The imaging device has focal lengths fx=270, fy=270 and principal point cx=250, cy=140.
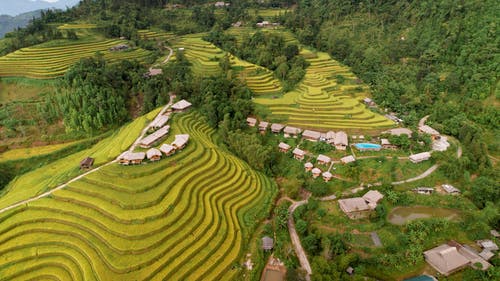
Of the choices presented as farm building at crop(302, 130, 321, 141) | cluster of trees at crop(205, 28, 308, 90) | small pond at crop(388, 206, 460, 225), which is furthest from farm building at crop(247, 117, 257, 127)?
small pond at crop(388, 206, 460, 225)

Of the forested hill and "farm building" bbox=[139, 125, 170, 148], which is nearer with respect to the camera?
"farm building" bbox=[139, 125, 170, 148]

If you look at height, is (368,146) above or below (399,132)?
below

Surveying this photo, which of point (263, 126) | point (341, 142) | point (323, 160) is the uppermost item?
point (263, 126)

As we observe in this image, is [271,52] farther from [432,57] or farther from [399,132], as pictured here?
[399,132]

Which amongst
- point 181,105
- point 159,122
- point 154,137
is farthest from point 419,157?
point 159,122

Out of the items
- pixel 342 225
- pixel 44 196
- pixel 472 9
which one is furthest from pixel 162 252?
pixel 472 9

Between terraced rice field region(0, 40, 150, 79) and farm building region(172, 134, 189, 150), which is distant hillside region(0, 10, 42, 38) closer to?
terraced rice field region(0, 40, 150, 79)
